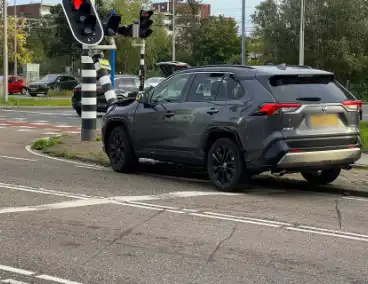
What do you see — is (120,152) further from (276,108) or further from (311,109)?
(311,109)

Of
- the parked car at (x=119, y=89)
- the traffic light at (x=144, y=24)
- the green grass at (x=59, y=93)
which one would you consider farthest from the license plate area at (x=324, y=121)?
the green grass at (x=59, y=93)

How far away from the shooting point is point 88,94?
15727 millimetres

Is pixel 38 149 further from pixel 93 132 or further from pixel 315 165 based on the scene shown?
pixel 315 165

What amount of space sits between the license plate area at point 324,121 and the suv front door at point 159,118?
2.18 metres

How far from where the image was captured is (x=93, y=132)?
52.2ft

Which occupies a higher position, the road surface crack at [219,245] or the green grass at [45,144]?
the road surface crack at [219,245]

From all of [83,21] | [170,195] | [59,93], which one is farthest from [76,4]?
[59,93]

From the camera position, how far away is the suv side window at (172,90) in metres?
10.8

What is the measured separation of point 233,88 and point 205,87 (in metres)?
0.63

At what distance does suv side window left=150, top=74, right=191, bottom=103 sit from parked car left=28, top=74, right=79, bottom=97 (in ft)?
129

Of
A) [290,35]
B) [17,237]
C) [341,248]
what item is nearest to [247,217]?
[341,248]

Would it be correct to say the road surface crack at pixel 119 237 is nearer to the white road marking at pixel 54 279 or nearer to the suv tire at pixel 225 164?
the white road marking at pixel 54 279

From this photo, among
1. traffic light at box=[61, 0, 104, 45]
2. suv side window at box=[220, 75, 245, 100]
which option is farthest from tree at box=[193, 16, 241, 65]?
suv side window at box=[220, 75, 245, 100]

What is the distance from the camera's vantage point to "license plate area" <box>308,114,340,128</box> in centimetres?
939
